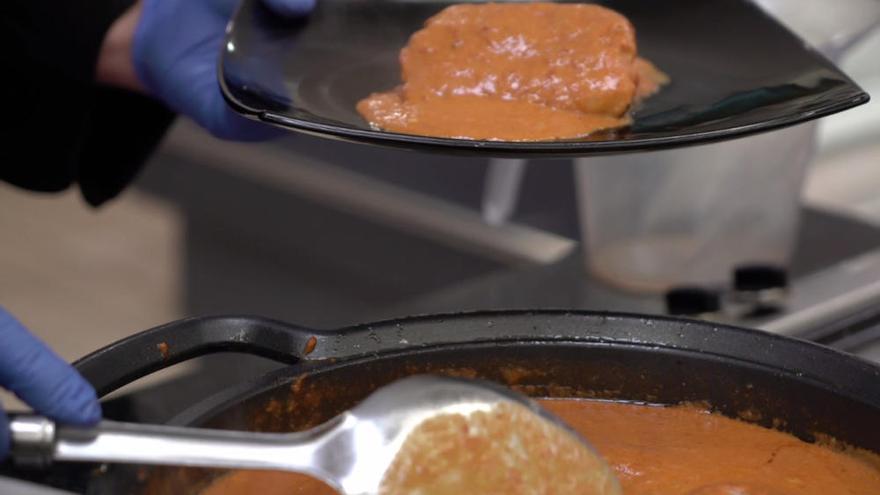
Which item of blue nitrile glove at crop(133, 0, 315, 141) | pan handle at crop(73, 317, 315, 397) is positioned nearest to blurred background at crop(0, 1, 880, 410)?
blue nitrile glove at crop(133, 0, 315, 141)

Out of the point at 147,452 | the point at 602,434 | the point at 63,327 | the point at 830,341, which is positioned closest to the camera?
the point at 147,452

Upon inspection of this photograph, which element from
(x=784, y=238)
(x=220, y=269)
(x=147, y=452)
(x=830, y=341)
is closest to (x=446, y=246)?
(x=220, y=269)

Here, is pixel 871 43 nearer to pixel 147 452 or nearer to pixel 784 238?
pixel 784 238

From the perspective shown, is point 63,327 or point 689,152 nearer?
point 689,152

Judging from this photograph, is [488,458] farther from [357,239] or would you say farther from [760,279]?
[357,239]

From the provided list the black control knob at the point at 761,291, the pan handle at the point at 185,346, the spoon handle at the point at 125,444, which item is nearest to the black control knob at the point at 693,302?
the black control knob at the point at 761,291

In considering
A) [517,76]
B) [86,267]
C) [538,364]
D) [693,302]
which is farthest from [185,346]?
[86,267]
